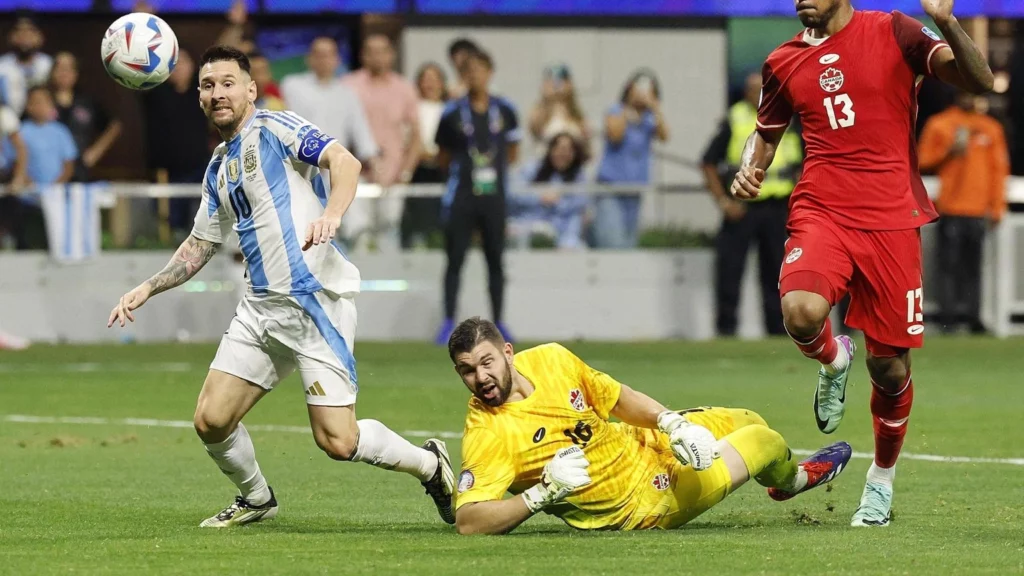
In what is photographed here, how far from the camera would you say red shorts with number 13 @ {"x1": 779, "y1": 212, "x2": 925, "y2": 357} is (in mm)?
7852

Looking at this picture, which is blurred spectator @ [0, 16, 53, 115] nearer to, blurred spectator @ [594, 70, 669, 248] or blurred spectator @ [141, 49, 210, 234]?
blurred spectator @ [141, 49, 210, 234]

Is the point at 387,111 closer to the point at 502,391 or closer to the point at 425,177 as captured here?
the point at 425,177

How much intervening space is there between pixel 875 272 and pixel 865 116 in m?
0.70

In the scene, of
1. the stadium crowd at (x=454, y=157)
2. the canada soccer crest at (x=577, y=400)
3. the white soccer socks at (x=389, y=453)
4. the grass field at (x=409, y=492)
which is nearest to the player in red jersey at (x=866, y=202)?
the grass field at (x=409, y=492)

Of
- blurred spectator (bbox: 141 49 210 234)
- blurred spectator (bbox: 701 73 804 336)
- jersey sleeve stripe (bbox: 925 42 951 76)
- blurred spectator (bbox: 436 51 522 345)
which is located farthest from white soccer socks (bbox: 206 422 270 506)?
blurred spectator (bbox: 701 73 804 336)

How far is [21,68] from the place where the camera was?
19094 mm

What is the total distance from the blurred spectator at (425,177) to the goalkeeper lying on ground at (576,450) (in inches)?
436

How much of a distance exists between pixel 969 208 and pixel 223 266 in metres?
8.15

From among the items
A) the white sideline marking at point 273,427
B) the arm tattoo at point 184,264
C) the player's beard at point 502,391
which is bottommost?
the white sideline marking at point 273,427

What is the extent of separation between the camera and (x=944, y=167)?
1925 cm

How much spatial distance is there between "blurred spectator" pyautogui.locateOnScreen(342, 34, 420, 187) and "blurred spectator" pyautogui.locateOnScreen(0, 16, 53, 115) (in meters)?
3.41

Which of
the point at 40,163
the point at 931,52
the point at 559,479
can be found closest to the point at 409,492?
the point at 559,479

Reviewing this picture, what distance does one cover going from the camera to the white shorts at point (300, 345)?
7.96m

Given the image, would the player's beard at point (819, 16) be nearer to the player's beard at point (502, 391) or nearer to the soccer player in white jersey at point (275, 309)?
the player's beard at point (502, 391)
